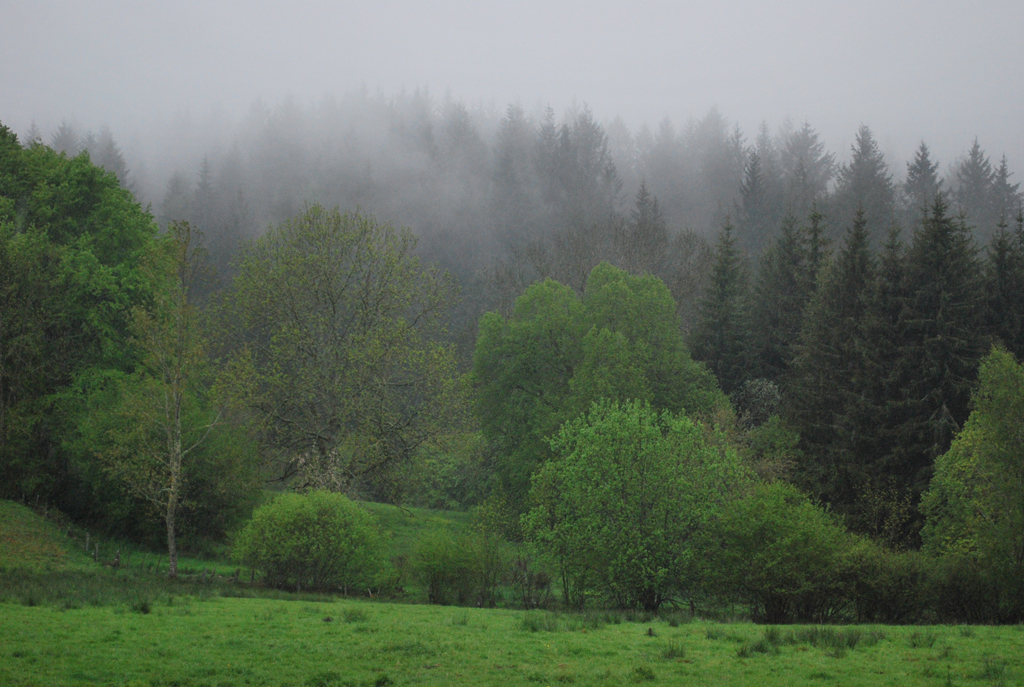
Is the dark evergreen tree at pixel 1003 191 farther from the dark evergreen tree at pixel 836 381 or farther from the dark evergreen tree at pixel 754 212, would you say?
the dark evergreen tree at pixel 836 381

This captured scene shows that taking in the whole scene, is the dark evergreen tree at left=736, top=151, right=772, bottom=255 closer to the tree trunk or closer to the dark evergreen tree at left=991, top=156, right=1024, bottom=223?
the dark evergreen tree at left=991, top=156, right=1024, bottom=223

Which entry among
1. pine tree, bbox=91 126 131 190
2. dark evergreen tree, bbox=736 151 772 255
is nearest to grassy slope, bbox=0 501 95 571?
pine tree, bbox=91 126 131 190

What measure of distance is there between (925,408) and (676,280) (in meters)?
29.4

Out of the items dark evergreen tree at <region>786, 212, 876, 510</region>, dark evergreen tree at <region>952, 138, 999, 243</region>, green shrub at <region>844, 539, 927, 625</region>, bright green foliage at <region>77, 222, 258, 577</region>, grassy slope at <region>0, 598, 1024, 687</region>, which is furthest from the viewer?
dark evergreen tree at <region>952, 138, 999, 243</region>

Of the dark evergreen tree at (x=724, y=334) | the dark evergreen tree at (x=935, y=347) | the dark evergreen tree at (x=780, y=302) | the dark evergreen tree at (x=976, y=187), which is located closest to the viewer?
the dark evergreen tree at (x=935, y=347)

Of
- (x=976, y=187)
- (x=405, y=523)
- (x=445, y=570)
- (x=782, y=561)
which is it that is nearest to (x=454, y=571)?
(x=445, y=570)

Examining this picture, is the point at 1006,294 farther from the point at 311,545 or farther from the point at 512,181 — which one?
the point at 512,181

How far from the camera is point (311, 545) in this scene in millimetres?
27609

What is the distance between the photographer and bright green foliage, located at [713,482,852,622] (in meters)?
24.3

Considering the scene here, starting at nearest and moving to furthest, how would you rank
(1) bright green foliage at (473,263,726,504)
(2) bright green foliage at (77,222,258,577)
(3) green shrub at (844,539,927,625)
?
(3) green shrub at (844,539,927,625) → (2) bright green foliage at (77,222,258,577) → (1) bright green foliage at (473,263,726,504)

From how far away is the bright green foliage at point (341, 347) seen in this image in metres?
38.4

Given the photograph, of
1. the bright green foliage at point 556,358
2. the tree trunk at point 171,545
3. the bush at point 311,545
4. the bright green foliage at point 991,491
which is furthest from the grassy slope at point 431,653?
the bright green foliage at point 556,358

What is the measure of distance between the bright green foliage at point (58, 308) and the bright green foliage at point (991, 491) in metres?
36.5

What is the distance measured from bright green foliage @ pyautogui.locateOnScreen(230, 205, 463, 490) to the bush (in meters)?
8.61
